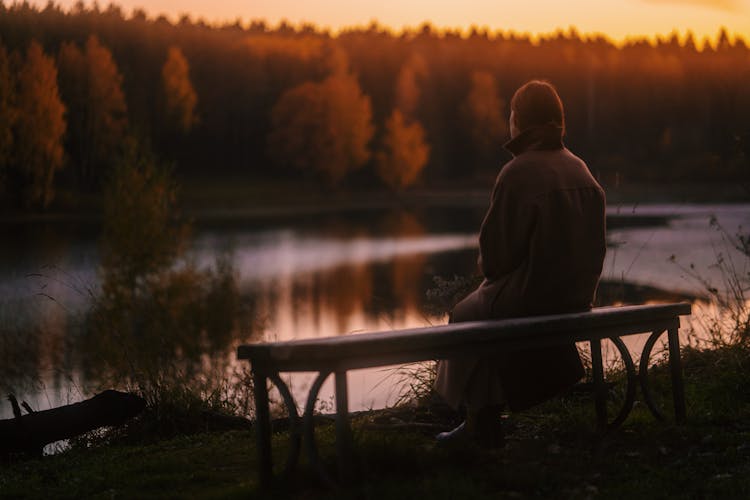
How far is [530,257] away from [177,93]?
205 ft

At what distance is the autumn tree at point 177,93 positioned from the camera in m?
64.1

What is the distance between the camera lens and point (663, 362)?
7.70 m

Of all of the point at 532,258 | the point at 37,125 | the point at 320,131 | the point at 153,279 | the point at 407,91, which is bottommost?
the point at 153,279

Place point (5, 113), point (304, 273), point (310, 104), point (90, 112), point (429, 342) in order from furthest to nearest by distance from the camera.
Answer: point (310, 104) → point (90, 112) → point (304, 273) → point (5, 113) → point (429, 342)

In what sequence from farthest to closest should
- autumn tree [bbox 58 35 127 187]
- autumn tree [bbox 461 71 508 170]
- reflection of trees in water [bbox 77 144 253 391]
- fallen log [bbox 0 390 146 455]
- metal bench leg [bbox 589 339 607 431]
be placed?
1. autumn tree [bbox 461 71 508 170]
2. autumn tree [bbox 58 35 127 187]
3. reflection of trees in water [bbox 77 144 253 391]
4. fallen log [bbox 0 390 146 455]
5. metal bench leg [bbox 589 339 607 431]

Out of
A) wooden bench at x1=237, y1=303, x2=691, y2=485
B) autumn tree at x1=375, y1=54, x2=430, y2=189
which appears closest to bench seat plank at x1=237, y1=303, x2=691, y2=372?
wooden bench at x1=237, y1=303, x2=691, y2=485

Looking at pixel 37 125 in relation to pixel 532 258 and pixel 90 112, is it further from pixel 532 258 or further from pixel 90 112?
pixel 532 258

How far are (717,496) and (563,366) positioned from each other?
41.8 inches

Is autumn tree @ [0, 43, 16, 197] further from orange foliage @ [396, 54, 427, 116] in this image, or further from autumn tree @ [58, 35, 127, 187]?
orange foliage @ [396, 54, 427, 116]

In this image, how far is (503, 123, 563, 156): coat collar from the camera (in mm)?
4930

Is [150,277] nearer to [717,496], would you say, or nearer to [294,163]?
[717,496]

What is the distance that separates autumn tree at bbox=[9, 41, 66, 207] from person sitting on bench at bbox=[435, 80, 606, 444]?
89.2 ft

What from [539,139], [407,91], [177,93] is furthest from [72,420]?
[407,91]

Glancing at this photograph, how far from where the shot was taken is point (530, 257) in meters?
4.77
